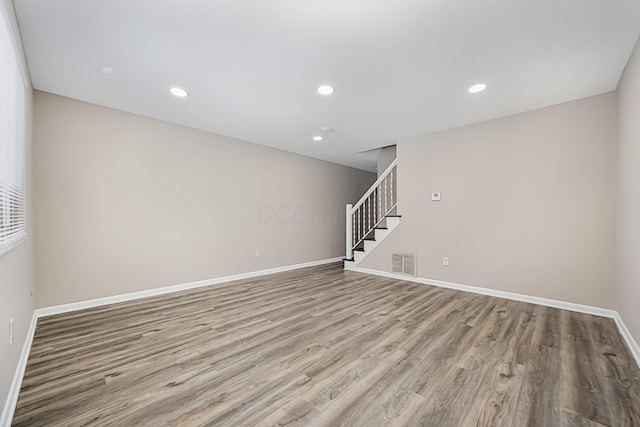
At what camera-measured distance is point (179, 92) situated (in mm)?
2992

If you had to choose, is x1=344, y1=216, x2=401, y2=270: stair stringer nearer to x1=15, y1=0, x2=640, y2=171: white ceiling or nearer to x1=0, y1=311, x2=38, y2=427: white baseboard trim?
x1=15, y1=0, x2=640, y2=171: white ceiling

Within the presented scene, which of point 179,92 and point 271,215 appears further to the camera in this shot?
point 271,215

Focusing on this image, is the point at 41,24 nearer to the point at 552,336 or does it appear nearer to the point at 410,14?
the point at 410,14

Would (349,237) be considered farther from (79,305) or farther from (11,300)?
(11,300)

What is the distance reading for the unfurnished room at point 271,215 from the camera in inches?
66.8

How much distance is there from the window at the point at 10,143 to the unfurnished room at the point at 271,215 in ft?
0.12

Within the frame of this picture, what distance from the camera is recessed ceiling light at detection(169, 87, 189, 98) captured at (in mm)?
2926

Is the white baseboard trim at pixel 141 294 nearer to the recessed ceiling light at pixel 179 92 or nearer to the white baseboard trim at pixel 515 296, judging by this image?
the white baseboard trim at pixel 515 296

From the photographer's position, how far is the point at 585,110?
3160mm

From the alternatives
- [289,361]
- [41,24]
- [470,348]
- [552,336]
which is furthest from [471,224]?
[41,24]

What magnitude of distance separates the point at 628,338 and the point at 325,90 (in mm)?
3591

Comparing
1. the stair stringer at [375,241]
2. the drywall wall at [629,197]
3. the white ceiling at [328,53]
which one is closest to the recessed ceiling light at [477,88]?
the white ceiling at [328,53]

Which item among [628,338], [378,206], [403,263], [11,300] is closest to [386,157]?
[378,206]

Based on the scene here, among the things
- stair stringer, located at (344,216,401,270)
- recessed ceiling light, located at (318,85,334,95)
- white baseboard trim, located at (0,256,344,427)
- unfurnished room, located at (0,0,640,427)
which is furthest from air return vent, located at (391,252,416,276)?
recessed ceiling light, located at (318,85,334,95)
